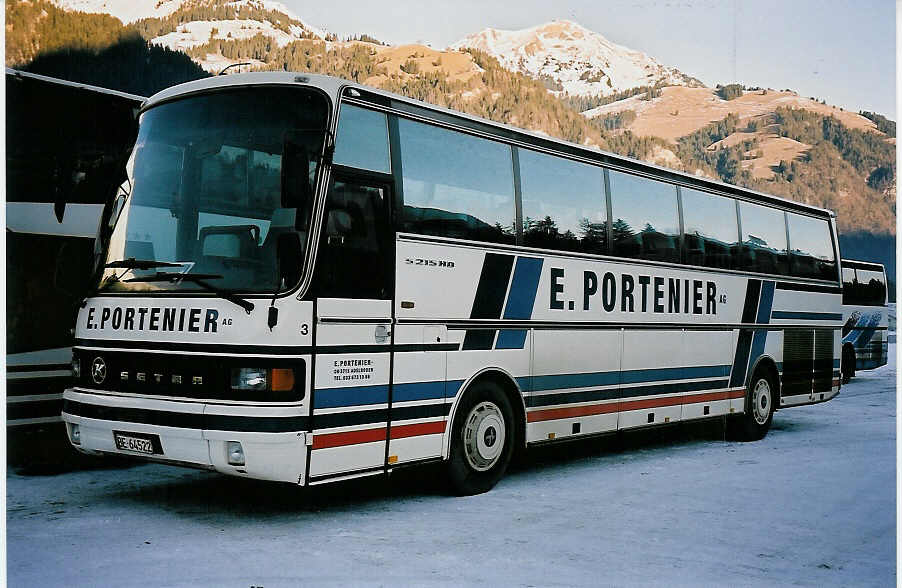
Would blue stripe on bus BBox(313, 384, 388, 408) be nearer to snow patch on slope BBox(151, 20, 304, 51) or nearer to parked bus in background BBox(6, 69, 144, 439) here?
parked bus in background BBox(6, 69, 144, 439)

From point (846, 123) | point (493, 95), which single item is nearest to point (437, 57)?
point (493, 95)

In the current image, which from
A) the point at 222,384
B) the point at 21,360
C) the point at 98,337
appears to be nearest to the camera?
the point at 222,384

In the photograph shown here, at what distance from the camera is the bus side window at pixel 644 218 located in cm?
1084

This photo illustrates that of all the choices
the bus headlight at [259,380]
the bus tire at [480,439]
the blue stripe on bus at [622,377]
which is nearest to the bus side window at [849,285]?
the blue stripe on bus at [622,377]

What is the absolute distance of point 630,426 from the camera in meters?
11.0

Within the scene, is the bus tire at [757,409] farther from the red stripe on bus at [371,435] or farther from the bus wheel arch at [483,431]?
the red stripe on bus at [371,435]

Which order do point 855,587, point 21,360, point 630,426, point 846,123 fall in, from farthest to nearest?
point 846,123 < point 630,426 < point 21,360 < point 855,587

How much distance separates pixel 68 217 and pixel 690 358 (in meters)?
6.81

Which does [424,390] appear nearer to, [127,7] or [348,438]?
[348,438]

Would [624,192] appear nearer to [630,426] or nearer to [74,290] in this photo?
[630,426]

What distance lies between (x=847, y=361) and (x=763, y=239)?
1273cm

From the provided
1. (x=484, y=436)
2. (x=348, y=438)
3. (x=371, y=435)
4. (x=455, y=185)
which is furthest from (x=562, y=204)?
(x=348, y=438)

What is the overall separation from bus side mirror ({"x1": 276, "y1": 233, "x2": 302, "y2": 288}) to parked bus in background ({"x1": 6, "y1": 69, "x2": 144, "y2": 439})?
2534mm

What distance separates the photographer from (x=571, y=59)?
5319 centimetres
